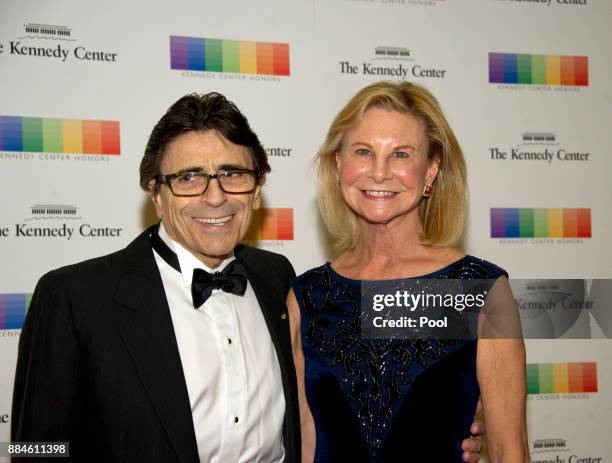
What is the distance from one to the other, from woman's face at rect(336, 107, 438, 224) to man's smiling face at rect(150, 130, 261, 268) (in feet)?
1.51

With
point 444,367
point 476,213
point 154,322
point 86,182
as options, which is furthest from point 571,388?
point 86,182

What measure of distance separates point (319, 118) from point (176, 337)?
2.03m

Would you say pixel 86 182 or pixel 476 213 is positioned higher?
pixel 86 182

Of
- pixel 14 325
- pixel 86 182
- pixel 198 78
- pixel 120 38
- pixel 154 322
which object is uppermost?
pixel 120 38

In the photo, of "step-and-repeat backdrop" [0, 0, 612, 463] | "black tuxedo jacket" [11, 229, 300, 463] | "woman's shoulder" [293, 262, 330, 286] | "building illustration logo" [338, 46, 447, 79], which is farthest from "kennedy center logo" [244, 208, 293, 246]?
"black tuxedo jacket" [11, 229, 300, 463]

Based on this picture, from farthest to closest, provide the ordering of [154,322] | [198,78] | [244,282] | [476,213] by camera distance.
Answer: [476,213]
[198,78]
[244,282]
[154,322]

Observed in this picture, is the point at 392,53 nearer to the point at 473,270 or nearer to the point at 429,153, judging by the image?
the point at 429,153

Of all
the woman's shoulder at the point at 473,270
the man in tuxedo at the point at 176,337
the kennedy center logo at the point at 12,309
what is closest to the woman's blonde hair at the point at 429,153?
the woman's shoulder at the point at 473,270

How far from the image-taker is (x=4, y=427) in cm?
319

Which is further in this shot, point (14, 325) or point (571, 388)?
point (571, 388)

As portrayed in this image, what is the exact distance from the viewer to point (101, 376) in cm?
181

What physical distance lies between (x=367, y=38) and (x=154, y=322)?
252 cm

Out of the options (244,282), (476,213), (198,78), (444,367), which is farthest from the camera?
(476,213)

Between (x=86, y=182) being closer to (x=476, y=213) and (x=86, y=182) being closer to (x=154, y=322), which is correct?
(x=154, y=322)
